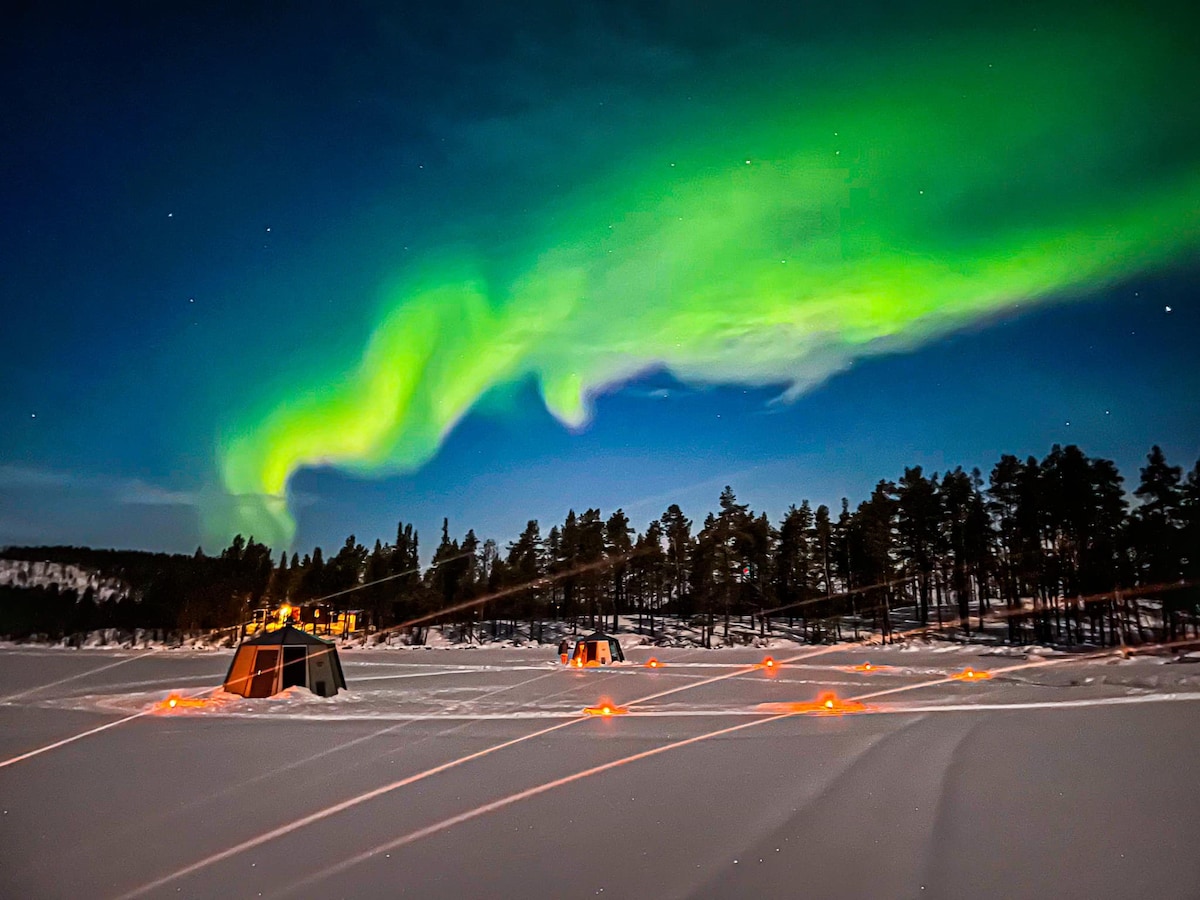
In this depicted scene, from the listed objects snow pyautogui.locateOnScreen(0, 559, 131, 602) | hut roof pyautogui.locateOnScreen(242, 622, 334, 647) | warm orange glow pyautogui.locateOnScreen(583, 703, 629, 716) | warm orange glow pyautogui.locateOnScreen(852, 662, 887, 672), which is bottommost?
warm orange glow pyautogui.locateOnScreen(852, 662, 887, 672)

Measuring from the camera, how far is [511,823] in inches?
345

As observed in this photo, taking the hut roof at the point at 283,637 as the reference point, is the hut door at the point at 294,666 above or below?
below

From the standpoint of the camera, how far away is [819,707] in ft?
71.1

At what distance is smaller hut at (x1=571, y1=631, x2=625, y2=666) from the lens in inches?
1709

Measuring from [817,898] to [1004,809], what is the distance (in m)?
4.71

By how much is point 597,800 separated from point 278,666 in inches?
710

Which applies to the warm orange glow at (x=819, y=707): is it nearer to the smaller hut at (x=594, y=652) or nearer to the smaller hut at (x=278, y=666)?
the smaller hut at (x=278, y=666)

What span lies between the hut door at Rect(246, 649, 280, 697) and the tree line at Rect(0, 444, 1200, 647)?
47820mm

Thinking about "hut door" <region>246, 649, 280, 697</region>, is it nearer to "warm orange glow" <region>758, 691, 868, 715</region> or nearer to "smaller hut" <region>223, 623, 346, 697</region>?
Result: "smaller hut" <region>223, 623, 346, 697</region>

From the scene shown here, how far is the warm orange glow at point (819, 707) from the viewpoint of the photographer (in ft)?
67.3

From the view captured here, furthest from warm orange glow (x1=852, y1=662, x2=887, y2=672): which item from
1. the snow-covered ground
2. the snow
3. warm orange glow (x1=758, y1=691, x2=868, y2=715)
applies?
the snow

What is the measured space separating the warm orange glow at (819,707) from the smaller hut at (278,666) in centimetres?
1593

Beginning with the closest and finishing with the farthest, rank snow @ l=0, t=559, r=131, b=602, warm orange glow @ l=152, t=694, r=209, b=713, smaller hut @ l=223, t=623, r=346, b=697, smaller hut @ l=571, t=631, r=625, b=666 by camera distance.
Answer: warm orange glow @ l=152, t=694, r=209, b=713 → smaller hut @ l=223, t=623, r=346, b=697 → smaller hut @ l=571, t=631, r=625, b=666 → snow @ l=0, t=559, r=131, b=602

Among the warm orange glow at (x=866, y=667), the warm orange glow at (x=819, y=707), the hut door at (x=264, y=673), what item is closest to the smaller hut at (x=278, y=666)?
the hut door at (x=264, y=673)
